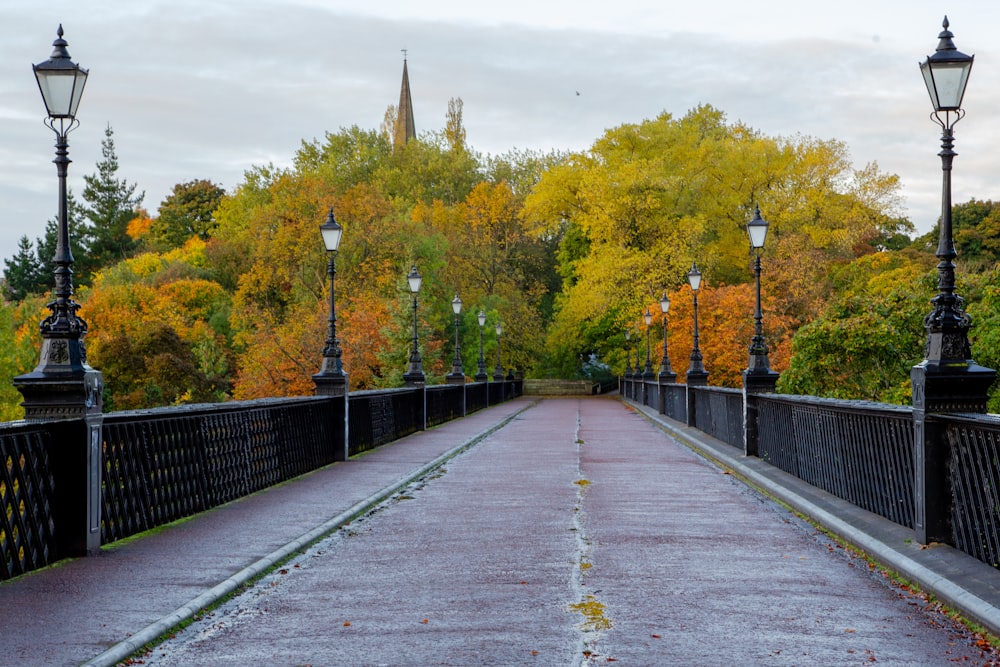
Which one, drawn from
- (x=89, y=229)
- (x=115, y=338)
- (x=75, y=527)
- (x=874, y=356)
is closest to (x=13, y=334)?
(x=115, y=338)

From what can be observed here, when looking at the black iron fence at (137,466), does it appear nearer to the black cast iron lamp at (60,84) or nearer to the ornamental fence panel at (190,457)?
the ornamental fence panel at (190,457)

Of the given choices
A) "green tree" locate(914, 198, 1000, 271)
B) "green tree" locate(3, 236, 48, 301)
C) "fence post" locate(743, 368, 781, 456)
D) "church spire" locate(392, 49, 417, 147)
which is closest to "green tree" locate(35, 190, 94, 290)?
"green tree" locate(3, 236, 48, 301)

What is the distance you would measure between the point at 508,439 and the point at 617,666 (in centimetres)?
2248

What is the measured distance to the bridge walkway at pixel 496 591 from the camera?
6.73 meters

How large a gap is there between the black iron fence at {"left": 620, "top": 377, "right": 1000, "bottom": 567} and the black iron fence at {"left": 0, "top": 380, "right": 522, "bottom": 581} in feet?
23.9

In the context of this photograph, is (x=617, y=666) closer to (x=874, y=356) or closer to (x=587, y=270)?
(x=874, y=356)

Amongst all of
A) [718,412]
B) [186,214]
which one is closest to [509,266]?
[186,214]

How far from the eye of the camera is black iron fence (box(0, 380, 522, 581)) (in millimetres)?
9086

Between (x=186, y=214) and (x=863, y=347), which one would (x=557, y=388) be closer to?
(x=186, y=214)

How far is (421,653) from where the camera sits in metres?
6.64

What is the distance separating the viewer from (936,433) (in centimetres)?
1010

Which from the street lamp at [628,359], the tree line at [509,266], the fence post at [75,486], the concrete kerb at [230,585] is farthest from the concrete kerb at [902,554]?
the street lamp at [628,359]

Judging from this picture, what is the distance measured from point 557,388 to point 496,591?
81.1 m

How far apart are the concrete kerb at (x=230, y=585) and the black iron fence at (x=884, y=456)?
18.3 ft
